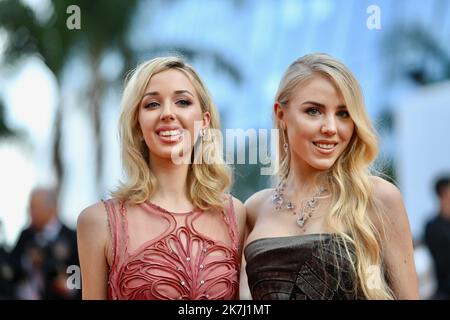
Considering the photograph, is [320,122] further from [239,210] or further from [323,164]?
[239,210]

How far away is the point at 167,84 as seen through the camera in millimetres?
2533

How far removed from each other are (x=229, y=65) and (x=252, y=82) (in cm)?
85

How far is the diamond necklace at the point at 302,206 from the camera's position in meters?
2.48

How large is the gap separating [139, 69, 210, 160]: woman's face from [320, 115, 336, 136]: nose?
398mm

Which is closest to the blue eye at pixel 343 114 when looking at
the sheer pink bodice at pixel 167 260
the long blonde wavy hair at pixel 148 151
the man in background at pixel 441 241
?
the long blonde wavy hair at pixel 148 151

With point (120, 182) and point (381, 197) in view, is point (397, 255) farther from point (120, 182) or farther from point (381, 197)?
point (120, 182)

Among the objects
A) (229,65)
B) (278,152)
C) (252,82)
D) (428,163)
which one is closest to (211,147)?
(278,152)

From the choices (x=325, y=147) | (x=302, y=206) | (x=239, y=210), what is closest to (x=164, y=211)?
(x=239, y=210)

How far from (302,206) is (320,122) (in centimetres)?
27

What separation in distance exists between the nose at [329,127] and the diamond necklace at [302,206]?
0.63 feet

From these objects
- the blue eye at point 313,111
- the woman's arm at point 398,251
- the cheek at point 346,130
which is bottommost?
the woman's arm at point 398,251

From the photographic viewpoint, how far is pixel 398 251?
2.41m

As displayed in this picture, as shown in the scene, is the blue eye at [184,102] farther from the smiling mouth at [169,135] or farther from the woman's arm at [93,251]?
the woman's arm at [93,251]

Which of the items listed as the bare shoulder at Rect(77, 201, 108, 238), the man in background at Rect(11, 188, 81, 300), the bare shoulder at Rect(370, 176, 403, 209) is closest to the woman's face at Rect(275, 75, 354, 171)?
the bare shoulder at Rect(370, 176, 403, 209)
